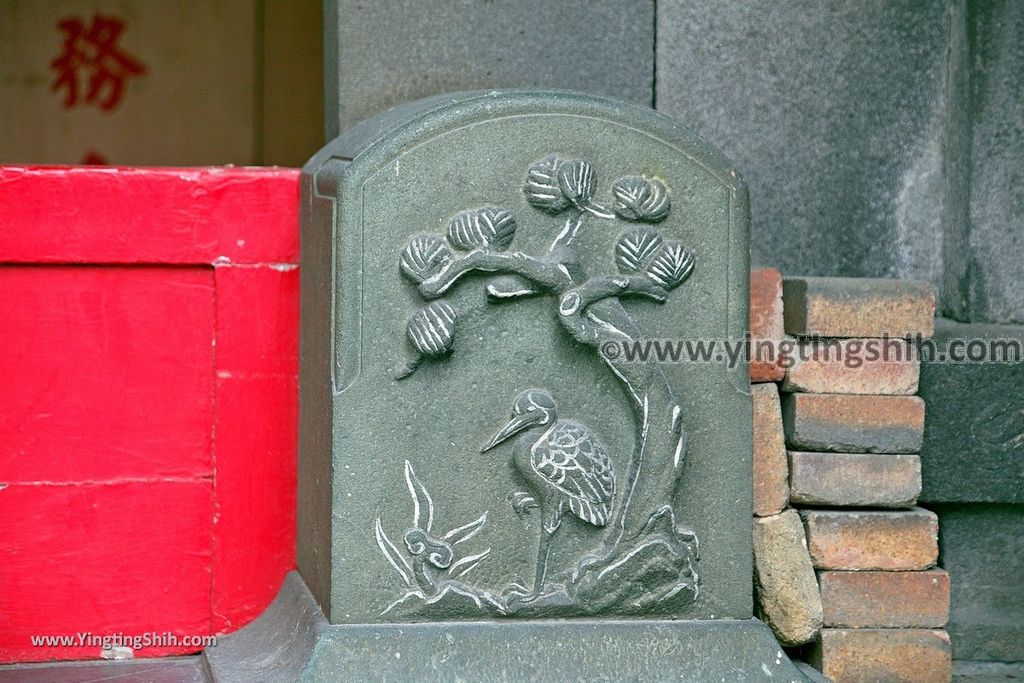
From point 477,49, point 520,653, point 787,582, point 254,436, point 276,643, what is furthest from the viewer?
point 477,49

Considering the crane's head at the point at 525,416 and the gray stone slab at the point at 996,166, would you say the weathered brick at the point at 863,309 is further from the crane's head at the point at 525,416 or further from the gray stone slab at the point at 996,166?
the crane's head at the point at 525,416

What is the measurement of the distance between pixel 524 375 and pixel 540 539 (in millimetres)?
318

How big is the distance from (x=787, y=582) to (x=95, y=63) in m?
4.09

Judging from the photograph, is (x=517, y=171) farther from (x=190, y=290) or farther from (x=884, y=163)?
(x=884, y=163)

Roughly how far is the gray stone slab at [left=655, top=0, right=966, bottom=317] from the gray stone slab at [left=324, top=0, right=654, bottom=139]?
10 centimetres

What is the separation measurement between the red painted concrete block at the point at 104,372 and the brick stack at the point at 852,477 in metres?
1.25

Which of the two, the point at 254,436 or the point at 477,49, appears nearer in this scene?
the point at 254,436

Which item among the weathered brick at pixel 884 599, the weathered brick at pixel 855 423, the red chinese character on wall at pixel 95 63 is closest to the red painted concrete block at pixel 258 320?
the weathered brick at pixel 855 423

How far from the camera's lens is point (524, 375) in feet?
8.31

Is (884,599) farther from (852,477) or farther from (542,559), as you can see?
(542,559)

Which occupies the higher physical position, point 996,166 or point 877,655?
point 996,166

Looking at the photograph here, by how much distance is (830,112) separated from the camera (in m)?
3.19

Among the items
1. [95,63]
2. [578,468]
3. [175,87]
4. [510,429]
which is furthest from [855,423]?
[95,63]

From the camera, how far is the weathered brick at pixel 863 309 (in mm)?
2830
